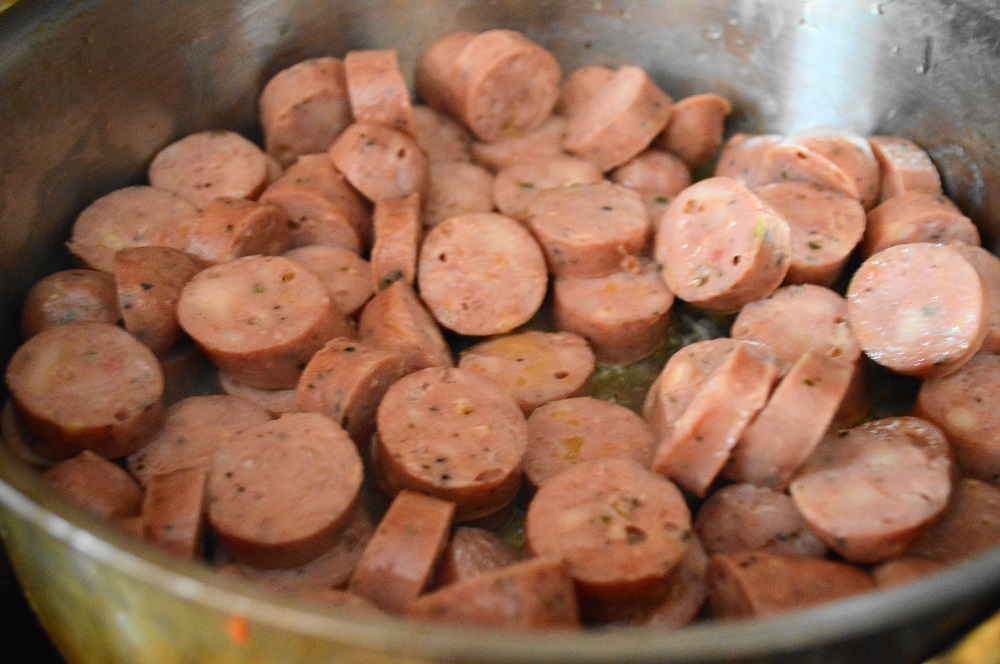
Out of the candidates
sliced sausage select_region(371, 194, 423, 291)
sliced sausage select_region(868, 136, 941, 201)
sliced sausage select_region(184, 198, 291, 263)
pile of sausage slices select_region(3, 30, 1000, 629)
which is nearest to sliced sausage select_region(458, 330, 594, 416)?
pile of sausage slices select_region(3, 30, 1000, 629)

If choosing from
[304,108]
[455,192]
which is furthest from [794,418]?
[304,108]

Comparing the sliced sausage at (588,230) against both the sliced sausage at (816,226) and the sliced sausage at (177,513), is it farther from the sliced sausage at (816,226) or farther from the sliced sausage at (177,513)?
the sliced sausage at (177,513)

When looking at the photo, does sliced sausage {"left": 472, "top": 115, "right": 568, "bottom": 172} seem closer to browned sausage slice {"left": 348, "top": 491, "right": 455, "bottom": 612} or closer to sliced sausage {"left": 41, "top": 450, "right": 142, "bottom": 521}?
browned sausage slice {"left": 348, "top": 491, "right": 455, "bottom": 612}

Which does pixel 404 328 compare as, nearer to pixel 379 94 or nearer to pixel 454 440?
pixel 454 440

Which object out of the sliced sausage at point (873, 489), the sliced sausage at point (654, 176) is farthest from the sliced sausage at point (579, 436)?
the sliced sausage at point (654, 176)

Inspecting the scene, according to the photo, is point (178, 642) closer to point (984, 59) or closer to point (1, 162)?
point (1, 162)

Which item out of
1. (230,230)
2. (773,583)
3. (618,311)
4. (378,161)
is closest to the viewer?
(773,583)
